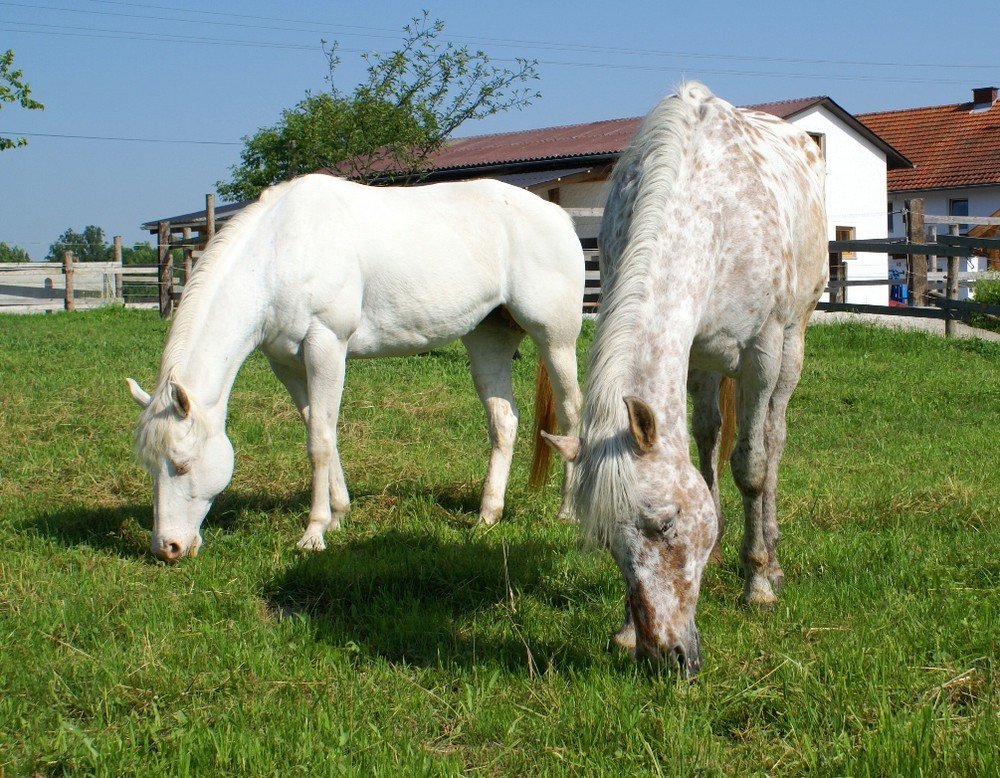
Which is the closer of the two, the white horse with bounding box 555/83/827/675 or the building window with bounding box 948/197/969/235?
the white horse with bounding box 555/83/827/675

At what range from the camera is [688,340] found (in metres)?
3.45

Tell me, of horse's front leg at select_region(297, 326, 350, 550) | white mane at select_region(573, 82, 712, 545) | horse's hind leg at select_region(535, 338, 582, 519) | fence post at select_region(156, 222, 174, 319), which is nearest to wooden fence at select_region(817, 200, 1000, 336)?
horse's hind leg at select_region(535, 338, 582, 519)

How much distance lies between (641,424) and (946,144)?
39366mm

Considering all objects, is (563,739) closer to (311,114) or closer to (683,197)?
(683,197)

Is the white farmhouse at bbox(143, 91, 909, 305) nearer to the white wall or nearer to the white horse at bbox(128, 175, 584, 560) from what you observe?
the white wall

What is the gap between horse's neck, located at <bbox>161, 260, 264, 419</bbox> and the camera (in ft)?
15.7

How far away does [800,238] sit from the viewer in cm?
463

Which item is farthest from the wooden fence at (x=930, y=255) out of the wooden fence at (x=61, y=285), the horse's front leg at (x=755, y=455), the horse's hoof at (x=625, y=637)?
the wooden fence at (x=61, y=285)

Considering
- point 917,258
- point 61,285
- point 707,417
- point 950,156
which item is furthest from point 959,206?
point 707,417

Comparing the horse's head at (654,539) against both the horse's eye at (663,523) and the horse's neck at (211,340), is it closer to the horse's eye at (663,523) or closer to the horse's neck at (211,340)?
the horse's eye at (663,523)

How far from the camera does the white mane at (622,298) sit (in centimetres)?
303

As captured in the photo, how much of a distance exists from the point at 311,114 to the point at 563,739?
14.4 m

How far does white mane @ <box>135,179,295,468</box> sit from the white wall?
23700 millimetres

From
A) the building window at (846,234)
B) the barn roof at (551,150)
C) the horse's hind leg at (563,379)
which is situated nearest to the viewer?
the horse's hind leg at (563,379)
